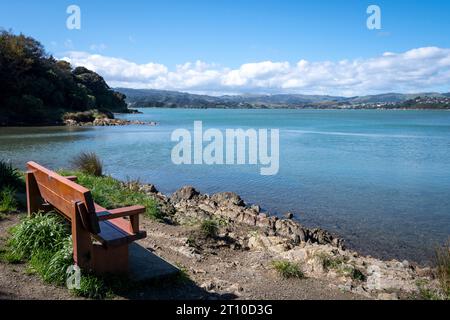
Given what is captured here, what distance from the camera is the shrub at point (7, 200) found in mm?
7332

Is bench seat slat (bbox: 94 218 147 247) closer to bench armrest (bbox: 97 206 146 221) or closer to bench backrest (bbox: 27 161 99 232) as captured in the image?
bench armrest (bbox: 97 206 146 221)

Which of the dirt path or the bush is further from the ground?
Result: the bush

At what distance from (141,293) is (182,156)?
21773mm

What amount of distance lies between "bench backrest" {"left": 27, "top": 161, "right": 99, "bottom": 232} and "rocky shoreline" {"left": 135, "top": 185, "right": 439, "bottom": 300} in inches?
94.1

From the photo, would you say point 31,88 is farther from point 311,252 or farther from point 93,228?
point 93,228

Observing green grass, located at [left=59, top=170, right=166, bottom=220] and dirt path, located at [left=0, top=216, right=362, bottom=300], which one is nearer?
dirt path, located at [left=0, top=216, right=362, bottom=300]

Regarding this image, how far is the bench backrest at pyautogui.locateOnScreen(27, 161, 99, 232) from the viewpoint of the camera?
4332 millimetres

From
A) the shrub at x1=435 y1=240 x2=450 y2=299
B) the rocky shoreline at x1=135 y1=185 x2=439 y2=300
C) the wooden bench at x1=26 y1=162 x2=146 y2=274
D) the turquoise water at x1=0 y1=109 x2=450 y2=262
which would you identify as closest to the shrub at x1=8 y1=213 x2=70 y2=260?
the wooden bench at x1=26 y1=162 x2=146 y2=274

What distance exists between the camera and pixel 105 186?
1009 centimetres

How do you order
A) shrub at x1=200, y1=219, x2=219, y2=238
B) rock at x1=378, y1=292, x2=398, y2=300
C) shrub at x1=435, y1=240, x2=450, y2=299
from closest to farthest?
1. rock at x1=378, y1=292, x2=398, y2=300
2. shrub at x1=435, y1=240, x2=450, y2=299
3. shrub at x1=200, y1=219, x2=219, y2=238

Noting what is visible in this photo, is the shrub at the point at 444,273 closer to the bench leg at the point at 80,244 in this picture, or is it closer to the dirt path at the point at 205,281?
the dirt path at the point at 205,281

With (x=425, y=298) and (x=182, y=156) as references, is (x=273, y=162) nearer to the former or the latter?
(x=182, y=156)

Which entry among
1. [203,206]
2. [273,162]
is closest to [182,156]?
[273,162]

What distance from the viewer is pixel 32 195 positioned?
6.20 m
